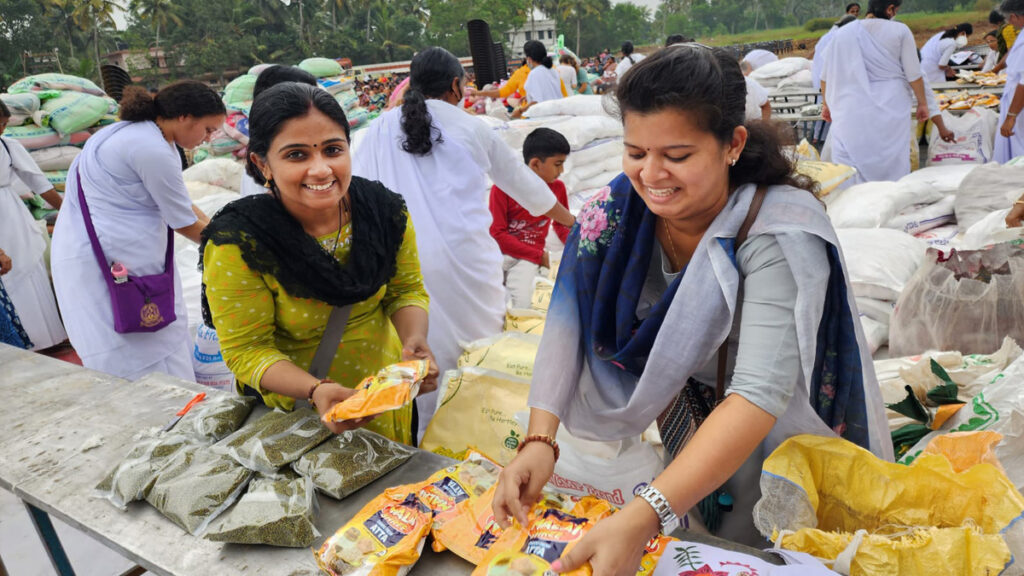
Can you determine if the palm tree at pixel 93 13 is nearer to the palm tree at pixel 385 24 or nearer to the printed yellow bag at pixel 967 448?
the palm tree at pixel 385 24

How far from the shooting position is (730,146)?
1.13 metres

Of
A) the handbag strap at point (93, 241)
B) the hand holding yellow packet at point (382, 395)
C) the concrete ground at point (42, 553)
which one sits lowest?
the concrete ground at point (42, 553)

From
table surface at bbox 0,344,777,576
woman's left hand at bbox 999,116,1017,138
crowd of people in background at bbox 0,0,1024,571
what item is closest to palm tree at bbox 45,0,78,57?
crowd of people in background at bbox 0,0,1024,571

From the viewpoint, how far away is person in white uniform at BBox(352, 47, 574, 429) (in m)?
2.56

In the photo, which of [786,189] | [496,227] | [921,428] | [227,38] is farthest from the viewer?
[227,38]

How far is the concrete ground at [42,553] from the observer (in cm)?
242

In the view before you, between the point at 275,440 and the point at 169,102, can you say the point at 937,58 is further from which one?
the point at 275,440

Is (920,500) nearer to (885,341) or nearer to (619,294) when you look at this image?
(619,294)

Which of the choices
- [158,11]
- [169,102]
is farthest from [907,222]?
[158,11]

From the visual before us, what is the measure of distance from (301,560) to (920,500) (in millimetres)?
1069

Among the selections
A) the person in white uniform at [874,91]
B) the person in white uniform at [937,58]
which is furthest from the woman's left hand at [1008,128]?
the person in white uniform at [937,58]

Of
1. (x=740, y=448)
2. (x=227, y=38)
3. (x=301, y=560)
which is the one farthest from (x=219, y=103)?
(x=227, y=38)

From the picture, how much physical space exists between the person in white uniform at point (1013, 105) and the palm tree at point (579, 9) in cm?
4134

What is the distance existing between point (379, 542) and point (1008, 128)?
4.98 meters
